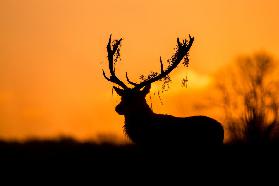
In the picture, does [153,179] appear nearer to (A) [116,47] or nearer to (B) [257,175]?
(B) [257,175]

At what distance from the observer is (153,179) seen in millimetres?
12547

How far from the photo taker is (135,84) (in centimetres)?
1496

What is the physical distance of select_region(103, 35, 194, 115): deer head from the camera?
46.4 feet

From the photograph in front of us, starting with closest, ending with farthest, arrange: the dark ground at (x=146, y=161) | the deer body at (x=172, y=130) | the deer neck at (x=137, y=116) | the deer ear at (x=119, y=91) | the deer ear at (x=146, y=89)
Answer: the dark ground at (x=146, y=161), the deer body at (x=172, y=130), the deer neck at (x=137, y=116), the deer ear at (x=119, y=91), the deer ear at (x=146, y=89)

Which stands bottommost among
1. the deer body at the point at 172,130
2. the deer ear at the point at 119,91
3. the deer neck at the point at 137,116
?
the deer body at the point at 172,130

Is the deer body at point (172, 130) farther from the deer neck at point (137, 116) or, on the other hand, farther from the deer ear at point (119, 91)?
the deer ear at point (119, 91)

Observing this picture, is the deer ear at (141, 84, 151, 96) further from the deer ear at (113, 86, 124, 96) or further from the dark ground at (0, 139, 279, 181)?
the dark ground at (0, 139, 279, 181)

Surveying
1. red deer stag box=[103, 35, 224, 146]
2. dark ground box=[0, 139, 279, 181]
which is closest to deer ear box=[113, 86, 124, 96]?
red deer stag box=[103, 35, 224, 146]

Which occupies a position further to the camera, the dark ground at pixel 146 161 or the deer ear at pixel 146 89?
the deer ear at pixel 146 89

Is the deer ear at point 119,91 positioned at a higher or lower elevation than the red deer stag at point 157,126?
higher

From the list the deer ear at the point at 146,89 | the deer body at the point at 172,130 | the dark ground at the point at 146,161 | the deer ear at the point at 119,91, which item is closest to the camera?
the dark ground at the point at 146,161

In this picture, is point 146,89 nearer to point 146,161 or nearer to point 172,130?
point 172,130

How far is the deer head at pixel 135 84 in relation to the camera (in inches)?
557

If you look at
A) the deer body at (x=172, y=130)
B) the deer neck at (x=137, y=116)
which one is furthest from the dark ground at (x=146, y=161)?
the deer neck at (x=137, y=116)
